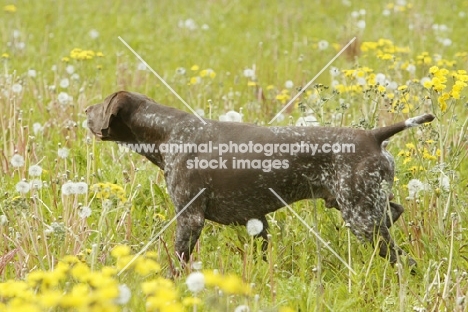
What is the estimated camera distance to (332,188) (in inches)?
175

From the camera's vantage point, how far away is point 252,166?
14.8 feet

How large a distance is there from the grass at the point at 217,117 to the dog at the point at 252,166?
7.5 inches

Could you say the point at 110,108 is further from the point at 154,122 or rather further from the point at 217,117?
the point at 217,117

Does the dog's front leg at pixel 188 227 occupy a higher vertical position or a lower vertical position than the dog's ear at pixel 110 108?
lower

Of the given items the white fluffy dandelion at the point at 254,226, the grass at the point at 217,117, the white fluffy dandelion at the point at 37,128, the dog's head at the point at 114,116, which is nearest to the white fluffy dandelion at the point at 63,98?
the grass at the point at 217,117

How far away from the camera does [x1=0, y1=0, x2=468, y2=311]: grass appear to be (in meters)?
3.96

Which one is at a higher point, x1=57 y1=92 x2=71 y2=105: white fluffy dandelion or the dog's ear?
the dog's ear

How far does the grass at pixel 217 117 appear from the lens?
3.96m

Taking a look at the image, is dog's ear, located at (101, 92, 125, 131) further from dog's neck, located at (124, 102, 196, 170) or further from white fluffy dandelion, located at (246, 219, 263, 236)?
white fluffy dandelion, located at (246, 219, 263, 236)

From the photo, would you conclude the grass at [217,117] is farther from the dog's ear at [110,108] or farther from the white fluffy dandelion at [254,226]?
the dog's ear at [110,108]

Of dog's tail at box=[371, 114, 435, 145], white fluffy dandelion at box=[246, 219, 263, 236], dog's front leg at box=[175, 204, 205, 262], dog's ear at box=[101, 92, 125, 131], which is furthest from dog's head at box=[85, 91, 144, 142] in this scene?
dog's tail at box=[371, 114, 435, 145]

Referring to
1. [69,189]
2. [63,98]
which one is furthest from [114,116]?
[63,98]

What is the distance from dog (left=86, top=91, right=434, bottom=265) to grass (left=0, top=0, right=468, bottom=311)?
7.5 inches

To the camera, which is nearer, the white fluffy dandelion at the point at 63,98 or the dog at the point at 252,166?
the dog at the point at 252,166
